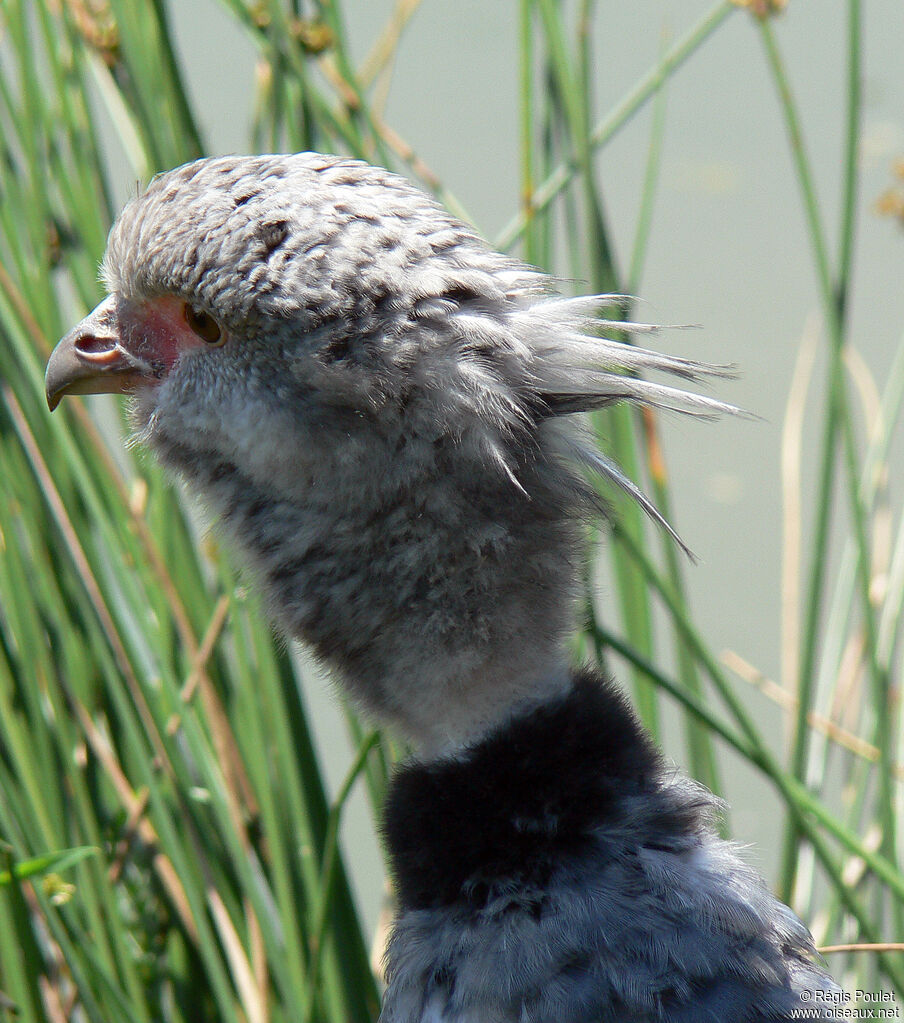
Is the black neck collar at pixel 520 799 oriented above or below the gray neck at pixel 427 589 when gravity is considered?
below

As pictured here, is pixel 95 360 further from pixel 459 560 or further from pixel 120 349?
pixel 459 560

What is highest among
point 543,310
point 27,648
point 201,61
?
point 201,61

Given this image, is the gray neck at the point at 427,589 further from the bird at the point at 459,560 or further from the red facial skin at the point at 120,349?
the red facial skin at the point at 120,349

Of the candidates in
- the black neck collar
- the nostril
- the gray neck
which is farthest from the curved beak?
the black neck collar

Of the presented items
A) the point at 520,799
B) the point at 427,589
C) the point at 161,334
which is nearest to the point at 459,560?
the point at 427,589

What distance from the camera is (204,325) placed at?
0.81 m

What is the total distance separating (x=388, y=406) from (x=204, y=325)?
165 millimetres

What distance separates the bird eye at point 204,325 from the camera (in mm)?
804

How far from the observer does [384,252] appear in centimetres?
75

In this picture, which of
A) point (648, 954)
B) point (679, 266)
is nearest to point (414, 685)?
point (648, 954)

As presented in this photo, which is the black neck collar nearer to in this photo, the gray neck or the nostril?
the gray neck

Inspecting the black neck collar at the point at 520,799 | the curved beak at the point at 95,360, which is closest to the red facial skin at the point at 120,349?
the curved beak at the point at 95,360

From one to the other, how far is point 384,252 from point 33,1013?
84cm

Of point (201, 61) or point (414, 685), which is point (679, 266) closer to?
point (201, 61)
